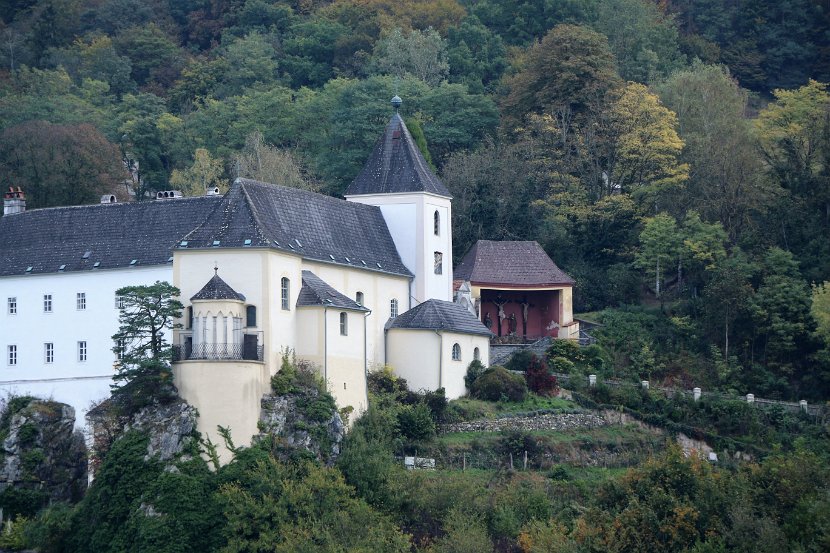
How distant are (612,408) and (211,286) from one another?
17.5m

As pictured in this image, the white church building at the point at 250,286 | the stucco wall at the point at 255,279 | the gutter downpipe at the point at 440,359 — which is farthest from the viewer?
the gutter downpipe at the point at 440,359

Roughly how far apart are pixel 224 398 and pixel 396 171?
673 inches

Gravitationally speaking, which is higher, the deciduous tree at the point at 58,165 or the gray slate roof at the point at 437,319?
the deciduous tree at the point at 58,165

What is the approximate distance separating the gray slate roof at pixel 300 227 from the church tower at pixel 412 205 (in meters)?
0.57

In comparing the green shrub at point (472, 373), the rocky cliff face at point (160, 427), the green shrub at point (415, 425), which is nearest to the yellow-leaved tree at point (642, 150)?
the green shrub at point (472, 373)

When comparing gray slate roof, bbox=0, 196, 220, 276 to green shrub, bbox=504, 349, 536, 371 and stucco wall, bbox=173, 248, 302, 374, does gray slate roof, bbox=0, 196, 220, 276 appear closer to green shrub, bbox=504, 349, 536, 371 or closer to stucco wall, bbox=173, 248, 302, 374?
stucco wall, bbox=173, 248, 302, 374

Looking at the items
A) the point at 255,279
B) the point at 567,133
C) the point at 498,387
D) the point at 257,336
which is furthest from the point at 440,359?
the point at 567,133

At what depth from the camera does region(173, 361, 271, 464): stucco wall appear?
65.3m

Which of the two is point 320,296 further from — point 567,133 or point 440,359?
point 567,133

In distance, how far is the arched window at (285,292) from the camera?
223ft

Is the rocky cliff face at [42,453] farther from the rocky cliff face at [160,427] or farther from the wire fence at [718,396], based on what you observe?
the wire fence at [718,396]

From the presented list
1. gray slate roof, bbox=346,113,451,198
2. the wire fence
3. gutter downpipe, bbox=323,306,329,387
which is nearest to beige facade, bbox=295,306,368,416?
gutter downpipe, bbox=323,306,329,387

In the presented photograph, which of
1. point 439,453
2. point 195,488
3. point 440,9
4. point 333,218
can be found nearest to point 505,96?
point 440,9

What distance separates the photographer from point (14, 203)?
81.4 meters
